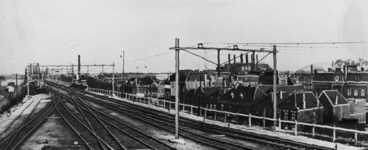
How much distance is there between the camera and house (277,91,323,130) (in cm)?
6188

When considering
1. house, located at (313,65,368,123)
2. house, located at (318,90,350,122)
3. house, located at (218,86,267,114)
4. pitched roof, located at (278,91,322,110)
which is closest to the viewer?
pitched roof, located at (278,91,322,110)

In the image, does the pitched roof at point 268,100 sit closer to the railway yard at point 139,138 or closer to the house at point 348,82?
the house at point 348,82

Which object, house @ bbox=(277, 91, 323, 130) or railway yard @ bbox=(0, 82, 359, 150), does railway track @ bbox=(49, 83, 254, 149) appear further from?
house @ bbox=(277, 91, 323, 130)

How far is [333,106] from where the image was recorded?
67938mm

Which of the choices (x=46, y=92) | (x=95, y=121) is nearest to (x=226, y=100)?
(x=46, y=92)

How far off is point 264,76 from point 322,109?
130 ft

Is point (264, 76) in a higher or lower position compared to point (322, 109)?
higher

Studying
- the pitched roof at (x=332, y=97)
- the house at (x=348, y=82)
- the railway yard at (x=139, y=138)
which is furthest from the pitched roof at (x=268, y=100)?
the railway yard at (x=139, y=138)

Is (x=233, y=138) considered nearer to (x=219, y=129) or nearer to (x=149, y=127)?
(x=219, y=129)

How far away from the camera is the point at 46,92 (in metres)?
69.1

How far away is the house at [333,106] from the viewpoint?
67.9 meters

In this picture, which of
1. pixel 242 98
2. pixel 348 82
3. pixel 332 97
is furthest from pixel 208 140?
pixel 348 82

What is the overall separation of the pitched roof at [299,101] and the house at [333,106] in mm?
3758

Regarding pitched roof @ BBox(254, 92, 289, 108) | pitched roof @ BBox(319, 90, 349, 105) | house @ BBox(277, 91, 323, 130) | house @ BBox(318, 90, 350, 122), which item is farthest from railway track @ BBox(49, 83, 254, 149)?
A: pitched roof @ BBox(319, 90, 349, 105)
